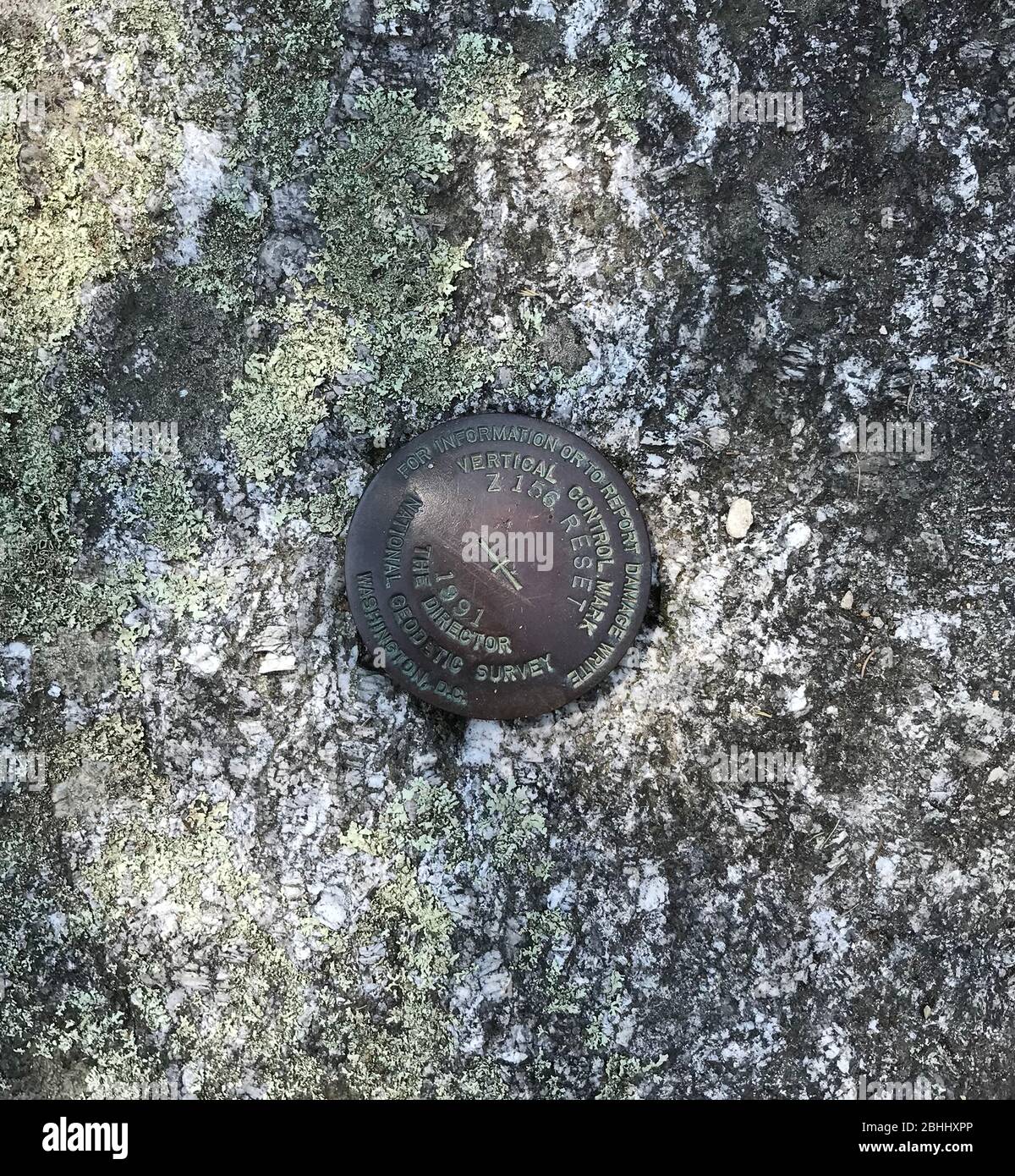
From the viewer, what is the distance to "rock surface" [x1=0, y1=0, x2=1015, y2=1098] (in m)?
2.61

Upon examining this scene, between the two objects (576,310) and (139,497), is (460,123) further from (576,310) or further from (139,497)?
(139,497)

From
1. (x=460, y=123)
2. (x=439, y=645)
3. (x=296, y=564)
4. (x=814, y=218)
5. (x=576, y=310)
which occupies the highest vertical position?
(x=460, y=123)

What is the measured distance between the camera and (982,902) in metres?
2.59

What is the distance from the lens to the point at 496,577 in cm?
261

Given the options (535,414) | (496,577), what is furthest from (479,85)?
(496,577)

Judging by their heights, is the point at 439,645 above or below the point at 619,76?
below

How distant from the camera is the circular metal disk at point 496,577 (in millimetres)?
2619

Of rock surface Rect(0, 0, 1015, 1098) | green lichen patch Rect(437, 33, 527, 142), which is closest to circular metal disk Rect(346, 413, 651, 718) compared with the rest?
rock surface Rect(0, 0, 1015, 1098)

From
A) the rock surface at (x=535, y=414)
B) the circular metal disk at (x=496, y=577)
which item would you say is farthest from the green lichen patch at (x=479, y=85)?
the circular metal disk at (x=496, y=577)

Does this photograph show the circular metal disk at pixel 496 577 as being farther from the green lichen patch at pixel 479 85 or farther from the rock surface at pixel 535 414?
the green lichen patch at pixel 479 85

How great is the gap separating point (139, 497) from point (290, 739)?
791 mm

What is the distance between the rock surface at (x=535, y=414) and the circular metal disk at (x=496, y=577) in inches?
4.7

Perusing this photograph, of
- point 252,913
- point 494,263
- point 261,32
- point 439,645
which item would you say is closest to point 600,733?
point 439,645

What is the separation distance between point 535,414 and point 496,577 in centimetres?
49
